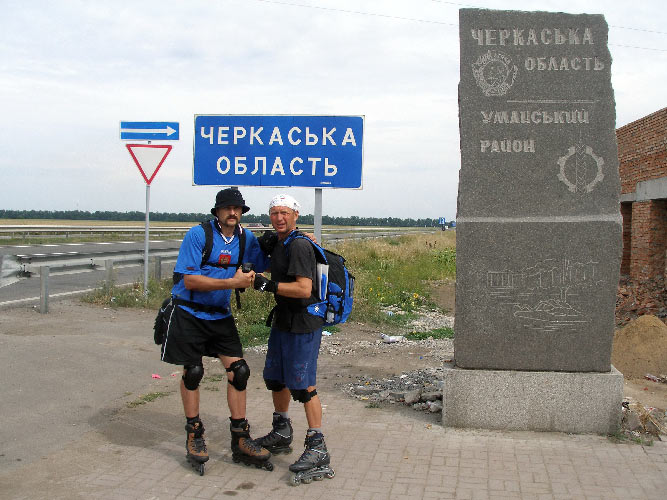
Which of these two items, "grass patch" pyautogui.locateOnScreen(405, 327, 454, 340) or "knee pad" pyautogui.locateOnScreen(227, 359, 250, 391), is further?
"grass patch" pyautogui.locateOnScreen(405, 327, 454, 340)

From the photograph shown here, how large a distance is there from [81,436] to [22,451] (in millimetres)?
475

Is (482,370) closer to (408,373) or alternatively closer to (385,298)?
(408,373)

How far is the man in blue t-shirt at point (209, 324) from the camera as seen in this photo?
455cm

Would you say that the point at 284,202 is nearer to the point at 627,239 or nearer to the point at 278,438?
the point at 278,438

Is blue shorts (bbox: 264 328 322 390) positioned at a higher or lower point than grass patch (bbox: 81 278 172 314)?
higher

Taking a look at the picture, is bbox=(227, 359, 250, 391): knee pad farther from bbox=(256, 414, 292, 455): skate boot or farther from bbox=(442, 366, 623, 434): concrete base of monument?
Answer: bbox=(442, 366, 623, 434): concrete base of monument

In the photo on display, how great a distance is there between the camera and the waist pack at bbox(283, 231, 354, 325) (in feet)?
15.0

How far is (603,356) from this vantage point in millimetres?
5402

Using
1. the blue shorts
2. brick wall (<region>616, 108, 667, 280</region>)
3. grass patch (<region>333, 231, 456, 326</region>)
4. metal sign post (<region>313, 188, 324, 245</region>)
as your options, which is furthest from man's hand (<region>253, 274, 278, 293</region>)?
brick wall (<region>616, 108, 667, 280</region>)

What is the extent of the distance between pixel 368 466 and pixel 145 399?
252cm

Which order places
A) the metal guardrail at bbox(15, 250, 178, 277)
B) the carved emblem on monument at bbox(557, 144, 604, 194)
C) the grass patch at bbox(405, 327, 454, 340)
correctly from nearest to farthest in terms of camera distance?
the carved emblem on monument at bbox(557, 144, 604, 194) → the grass patch at bbox(405, 327, 454, 340) → the metal guardrail at bbox(15, 250, 178, 277)

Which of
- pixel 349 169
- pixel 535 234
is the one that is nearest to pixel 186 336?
pixel 535 234

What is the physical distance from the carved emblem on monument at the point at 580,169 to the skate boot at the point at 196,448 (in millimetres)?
3319

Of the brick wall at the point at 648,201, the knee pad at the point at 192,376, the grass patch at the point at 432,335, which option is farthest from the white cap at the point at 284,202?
the brick wall at the point at 648,201
